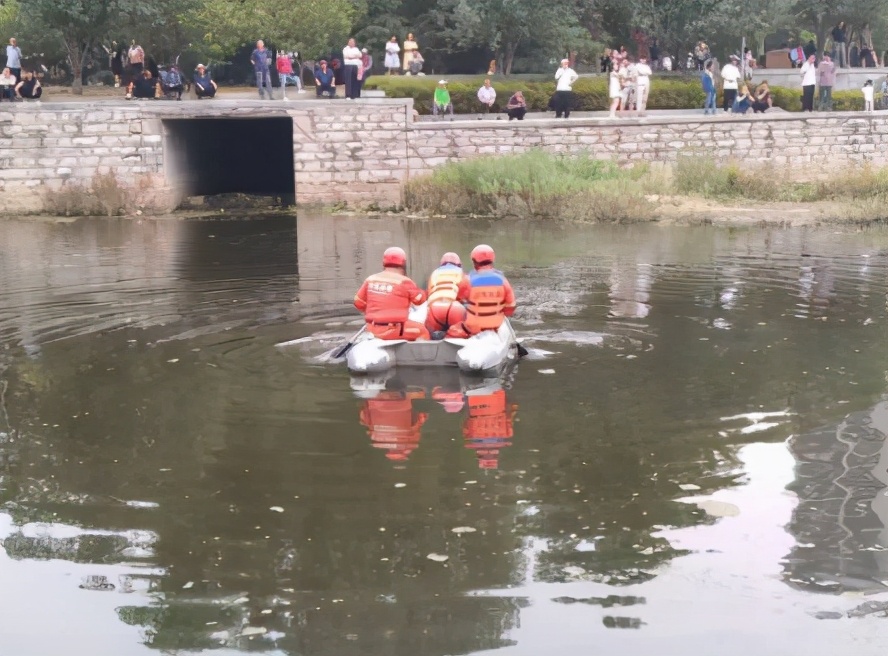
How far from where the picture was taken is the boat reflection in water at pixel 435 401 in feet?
35.5

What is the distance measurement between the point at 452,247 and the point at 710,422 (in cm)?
1306

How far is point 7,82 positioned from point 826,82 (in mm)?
20711

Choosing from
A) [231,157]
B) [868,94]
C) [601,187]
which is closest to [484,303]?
[601,187]

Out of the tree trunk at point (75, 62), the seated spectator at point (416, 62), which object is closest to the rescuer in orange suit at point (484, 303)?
the seated spectator at point (416, 62)

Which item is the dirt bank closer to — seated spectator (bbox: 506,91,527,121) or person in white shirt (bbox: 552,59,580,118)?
person in white shirt (bbox: 552,59,580,118)

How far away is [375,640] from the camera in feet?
23.7

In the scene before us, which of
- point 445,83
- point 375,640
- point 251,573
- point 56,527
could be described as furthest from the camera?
point 445,83

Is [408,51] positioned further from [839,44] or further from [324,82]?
[839,44]

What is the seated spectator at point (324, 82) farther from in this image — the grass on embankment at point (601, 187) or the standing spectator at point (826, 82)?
the standing spectator at point (826, 82)

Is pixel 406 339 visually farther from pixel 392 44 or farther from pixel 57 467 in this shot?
pixel 392 44

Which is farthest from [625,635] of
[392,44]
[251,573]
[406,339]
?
[392,44]

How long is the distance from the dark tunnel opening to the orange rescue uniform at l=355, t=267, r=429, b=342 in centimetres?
1793

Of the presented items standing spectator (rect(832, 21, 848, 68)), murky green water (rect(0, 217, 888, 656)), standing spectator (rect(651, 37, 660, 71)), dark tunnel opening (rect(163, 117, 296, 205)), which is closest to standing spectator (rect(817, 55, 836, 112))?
standing spectator (rect(832, 21, 848, 68))

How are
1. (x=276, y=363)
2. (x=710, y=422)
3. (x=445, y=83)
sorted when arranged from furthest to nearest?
(x=445, y=83) → (x=276, y=363) → (x=710, y=422)
